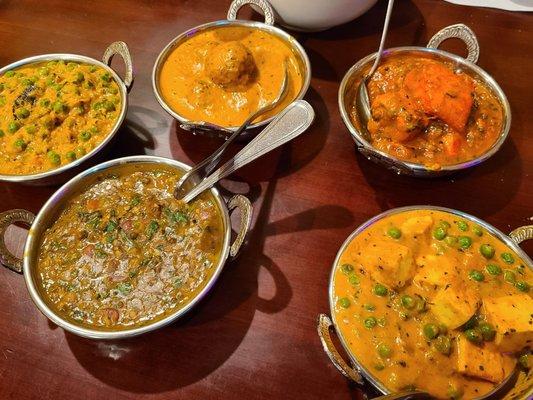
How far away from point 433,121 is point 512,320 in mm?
930

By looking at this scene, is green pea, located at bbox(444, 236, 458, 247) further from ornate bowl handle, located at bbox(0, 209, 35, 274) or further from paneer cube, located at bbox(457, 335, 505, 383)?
ornate bowl handle, located at bbox(0, 209, 35, 274)

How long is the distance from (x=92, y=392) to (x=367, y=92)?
175 cm

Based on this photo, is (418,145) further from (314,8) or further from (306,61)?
(314,8)

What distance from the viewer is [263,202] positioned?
2.09 metres

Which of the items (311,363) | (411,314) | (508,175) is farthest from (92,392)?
(508,175)

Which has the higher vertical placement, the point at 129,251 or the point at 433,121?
the point at 433,121

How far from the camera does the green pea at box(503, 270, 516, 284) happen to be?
1.59 meters

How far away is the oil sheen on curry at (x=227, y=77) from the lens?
2141 mm

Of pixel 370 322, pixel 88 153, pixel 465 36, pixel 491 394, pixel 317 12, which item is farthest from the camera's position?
pixel 317 12

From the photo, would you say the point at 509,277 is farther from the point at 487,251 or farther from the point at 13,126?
the point at 13,126

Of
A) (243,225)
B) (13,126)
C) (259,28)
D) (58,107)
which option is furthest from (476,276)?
(13,126)

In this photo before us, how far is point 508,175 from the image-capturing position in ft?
6.95

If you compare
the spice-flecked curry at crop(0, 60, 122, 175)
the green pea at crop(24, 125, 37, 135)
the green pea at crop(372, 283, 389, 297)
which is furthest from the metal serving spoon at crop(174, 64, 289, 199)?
the green pea at crop(372, 283, 389, 297)

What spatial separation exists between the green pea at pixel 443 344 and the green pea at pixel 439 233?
1.26 feet
